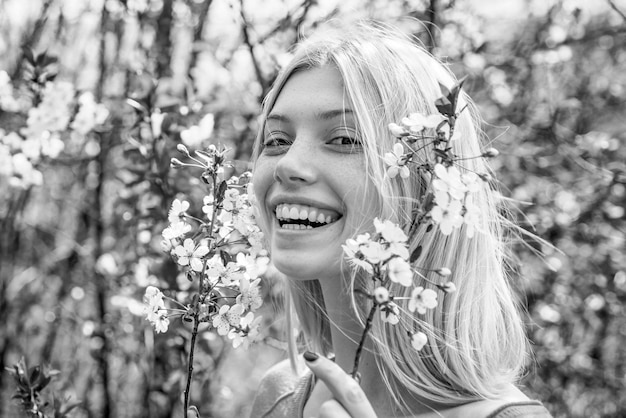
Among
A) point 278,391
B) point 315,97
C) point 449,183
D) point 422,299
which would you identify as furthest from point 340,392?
point 278,391

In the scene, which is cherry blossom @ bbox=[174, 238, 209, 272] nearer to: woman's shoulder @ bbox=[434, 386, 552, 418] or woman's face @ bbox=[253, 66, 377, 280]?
woman's face @ bbox=[253, 66, 377, 280]

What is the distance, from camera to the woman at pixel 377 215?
45.9 inches

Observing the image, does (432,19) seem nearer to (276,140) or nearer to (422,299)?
(276,140)

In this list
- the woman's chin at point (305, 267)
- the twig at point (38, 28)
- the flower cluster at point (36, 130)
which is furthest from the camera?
the twig at point (38, 28)

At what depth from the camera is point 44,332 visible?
341cm

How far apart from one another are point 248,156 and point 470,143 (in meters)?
1.29

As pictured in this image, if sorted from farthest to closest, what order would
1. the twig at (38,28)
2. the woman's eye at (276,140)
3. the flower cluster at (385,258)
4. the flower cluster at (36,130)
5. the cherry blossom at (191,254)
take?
the twig at (38,28), the flower cluster at (36,130), the woman's eye at (276,140), the cherry blossom at (191,254), the flower cluster at (385,258)

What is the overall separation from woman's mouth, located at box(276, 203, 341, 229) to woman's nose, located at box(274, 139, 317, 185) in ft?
0.14

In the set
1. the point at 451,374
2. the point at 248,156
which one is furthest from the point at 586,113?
the point at 451,374

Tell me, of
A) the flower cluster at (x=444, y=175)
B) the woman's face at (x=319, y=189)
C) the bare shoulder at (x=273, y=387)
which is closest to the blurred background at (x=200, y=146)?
the bare shoulder at (x=273, y=387)

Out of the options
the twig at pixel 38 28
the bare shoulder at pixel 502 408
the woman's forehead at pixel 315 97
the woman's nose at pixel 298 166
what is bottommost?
the bare shoulder at pixel 502 408

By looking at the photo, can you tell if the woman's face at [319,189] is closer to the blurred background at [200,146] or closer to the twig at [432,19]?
the blurred background at [200,146]

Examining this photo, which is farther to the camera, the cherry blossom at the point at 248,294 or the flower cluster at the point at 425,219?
the cherry blossom at the point at 248,294

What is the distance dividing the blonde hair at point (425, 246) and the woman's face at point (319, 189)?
0.03m
